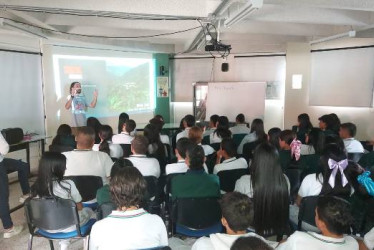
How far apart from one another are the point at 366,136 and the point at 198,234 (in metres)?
5.05

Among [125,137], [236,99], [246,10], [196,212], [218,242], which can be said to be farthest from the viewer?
[236,99]

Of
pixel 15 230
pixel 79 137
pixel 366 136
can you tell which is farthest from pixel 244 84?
pixel 15 230

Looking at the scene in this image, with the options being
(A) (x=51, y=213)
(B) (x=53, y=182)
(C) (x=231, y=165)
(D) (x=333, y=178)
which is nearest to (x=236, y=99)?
(C) (x=231, y=165)

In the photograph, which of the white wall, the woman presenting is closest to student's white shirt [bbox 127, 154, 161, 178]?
the woman presenting

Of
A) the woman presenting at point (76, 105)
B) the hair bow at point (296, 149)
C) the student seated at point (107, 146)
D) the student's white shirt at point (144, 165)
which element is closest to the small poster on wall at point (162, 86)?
the woman presenting at point (76, 105)

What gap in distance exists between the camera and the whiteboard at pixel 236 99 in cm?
808

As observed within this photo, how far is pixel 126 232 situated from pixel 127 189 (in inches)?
10.3

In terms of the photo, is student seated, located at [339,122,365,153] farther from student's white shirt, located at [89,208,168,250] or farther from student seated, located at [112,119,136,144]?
student's white shirt, located at [89,208,168,250]

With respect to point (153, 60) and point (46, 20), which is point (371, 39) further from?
point (46, 20)

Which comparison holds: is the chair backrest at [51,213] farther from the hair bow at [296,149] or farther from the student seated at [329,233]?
the hair bow at [296,149]

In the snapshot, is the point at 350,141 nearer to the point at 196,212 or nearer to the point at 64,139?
the point at 196,212

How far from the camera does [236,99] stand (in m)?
8.32

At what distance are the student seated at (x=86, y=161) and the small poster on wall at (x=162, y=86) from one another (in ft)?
18.0

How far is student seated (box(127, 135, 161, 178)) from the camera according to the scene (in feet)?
10.6
